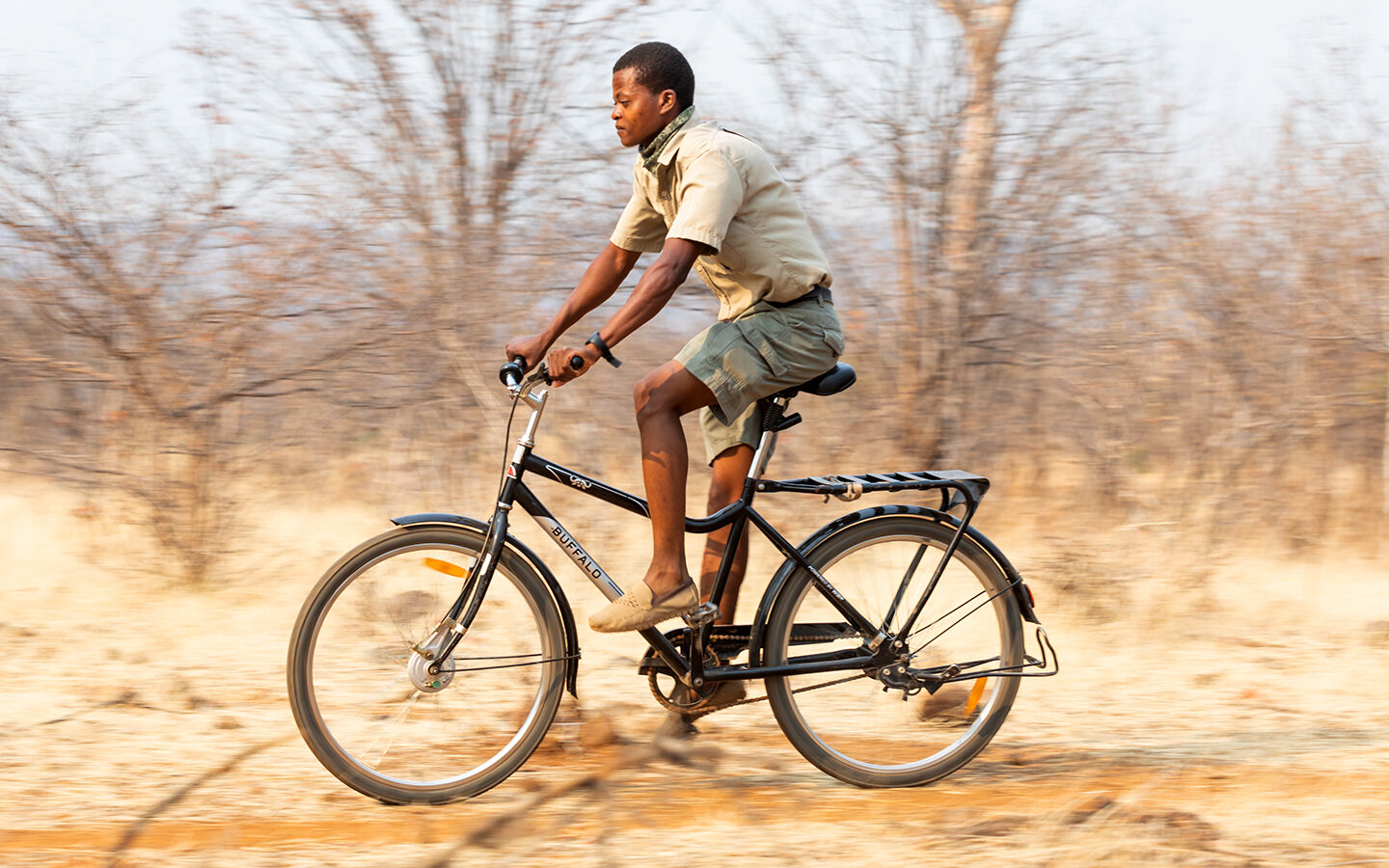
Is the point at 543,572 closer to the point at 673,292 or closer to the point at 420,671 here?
the point at 420,671

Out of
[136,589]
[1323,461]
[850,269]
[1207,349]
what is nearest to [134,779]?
[136,589]

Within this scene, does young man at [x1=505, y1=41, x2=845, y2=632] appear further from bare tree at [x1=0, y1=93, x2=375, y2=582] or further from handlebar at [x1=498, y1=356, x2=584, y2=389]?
bare tree at [x1=0, y1=93, x2=375, y2=582]

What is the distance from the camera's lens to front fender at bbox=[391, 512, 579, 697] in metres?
3.68

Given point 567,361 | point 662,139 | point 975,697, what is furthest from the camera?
point 975,697

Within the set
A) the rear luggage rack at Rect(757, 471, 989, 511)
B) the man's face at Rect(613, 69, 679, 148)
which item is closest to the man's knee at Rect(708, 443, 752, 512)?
the rear luggage rack at Rect(757, 471, 989, 511)

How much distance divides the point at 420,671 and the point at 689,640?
82 cm

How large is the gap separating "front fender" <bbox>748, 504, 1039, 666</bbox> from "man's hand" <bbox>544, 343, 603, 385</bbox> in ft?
2.94

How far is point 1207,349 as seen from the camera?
6.51m

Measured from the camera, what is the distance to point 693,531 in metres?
3.83

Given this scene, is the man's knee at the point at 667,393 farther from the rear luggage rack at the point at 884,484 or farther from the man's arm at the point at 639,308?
the rear luggage rack at the point at 884,484

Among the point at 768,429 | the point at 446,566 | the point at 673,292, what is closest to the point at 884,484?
the point at 768,429

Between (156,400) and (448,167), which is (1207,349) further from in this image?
(156,400)

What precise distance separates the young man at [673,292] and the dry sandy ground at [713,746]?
2.32 feet

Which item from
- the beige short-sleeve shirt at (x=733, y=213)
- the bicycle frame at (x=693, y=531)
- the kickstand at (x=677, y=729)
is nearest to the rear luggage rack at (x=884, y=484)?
the bicycle frame at (x=693, y=531)
